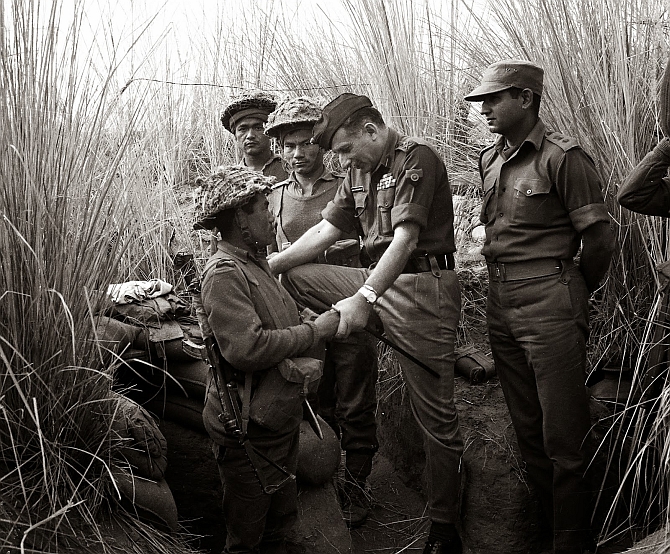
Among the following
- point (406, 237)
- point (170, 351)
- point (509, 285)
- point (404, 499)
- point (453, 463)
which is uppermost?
point (406, 237)

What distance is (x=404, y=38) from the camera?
19.9 feet

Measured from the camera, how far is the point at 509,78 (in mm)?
3977

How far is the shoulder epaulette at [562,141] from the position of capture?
3885mm

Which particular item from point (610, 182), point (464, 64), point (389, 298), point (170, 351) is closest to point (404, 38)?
point (464, 64)

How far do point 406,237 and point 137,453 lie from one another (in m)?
1.53

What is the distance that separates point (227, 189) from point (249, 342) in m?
0.61

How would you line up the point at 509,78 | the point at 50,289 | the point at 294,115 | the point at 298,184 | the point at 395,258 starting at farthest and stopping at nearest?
1. the point at 298,184
2. the point at 294,115
3. the point at 509,78
4. the point at 395,258
5. the point at 50,289

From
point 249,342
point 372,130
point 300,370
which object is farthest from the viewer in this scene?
point 372,130

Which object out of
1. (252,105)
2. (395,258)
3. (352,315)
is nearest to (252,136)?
(252,105)

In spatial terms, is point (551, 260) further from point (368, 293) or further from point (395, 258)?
point (368, 293)

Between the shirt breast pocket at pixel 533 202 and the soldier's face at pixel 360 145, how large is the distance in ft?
2.28

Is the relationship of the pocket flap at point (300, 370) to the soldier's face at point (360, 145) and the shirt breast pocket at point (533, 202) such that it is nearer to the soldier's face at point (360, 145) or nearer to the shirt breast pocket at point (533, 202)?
the soldier's face at point (360, 145)

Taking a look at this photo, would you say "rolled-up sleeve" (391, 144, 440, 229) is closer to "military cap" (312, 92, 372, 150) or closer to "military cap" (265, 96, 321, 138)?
"military cap" (312, 92, 372, 150)

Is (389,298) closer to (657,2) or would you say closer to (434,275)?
(434,275)
